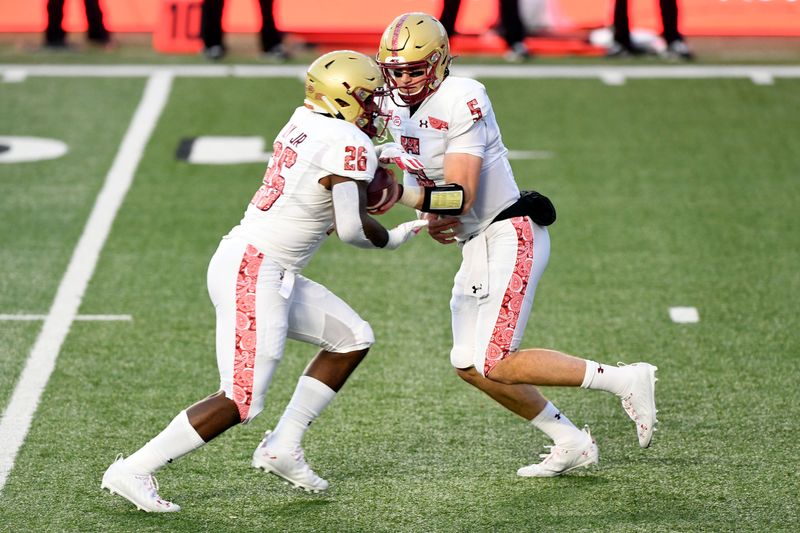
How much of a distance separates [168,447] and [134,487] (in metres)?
0.18

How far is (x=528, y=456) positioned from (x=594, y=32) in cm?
734

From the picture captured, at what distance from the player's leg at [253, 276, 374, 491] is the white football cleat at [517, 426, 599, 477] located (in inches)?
32.0

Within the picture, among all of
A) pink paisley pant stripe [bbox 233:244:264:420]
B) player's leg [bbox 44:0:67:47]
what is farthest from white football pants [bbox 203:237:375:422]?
player's leg [bbox 44:0:67:47]

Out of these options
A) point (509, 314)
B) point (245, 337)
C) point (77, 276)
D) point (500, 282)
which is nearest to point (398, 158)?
point (500, 282)

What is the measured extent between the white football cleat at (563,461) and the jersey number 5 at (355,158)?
4.60 ft

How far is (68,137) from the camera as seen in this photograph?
975 centimetres

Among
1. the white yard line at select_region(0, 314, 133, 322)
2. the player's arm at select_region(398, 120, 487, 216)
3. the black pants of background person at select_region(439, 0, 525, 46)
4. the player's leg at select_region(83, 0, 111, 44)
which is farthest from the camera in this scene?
the player's leg at select_region(83, 0, 111, 44)

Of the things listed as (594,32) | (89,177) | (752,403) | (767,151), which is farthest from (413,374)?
(594,32)

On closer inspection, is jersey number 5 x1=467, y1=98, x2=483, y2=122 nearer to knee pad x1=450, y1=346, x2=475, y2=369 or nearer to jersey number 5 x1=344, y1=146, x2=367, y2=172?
jersey number 5 x1=344, y1=146, x2=367, y2=172

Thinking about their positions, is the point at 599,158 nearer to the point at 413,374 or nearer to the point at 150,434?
the point at 413,374

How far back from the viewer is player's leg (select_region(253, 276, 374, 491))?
4.85 metres

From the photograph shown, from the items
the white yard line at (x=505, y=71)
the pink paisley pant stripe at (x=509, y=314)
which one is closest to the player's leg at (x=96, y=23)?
the white yard line at (x=505, y=71)

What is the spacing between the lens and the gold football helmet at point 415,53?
479 centimetres

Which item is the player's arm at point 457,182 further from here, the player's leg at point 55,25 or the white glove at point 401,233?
the player's leg at point 55,25
